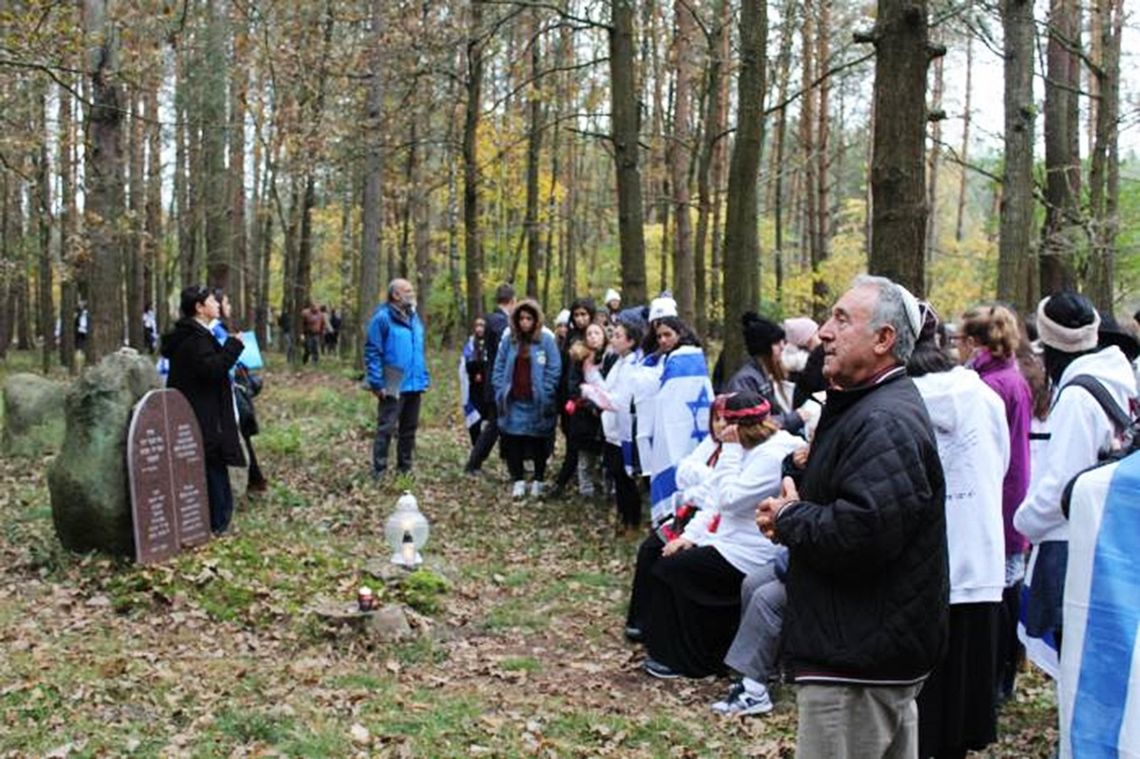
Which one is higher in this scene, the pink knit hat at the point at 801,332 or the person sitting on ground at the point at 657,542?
the pink knit hat at the point at 801,332

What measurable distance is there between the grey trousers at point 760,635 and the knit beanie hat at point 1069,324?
1912 millimetres

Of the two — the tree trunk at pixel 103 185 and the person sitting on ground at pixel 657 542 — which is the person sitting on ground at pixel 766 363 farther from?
the tree trunk at pixel 103 185

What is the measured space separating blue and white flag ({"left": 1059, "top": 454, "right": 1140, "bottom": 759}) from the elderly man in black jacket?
867 millimetres

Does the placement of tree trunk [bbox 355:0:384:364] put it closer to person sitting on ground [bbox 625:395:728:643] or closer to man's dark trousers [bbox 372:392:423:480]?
man's dark trousers [bbox 372:392:423:480]

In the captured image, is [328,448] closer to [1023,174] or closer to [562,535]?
[562,535]

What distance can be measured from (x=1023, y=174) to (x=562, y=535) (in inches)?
243

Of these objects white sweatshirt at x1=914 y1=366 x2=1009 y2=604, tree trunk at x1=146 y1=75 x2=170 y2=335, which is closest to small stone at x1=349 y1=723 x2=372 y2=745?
white sweatshirt at x1=914 y1=366 x2=1009 y2=604

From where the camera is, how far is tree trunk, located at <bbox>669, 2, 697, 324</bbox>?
19.2 meters

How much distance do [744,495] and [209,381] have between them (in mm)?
4702

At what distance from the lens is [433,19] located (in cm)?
1962

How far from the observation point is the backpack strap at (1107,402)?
466 centimetres

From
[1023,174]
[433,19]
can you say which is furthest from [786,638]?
[433,19]

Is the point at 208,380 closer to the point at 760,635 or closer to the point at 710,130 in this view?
the point at 760,635

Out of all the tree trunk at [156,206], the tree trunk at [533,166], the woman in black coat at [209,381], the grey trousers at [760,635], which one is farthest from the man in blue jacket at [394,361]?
the tree trunk at [156,206]
